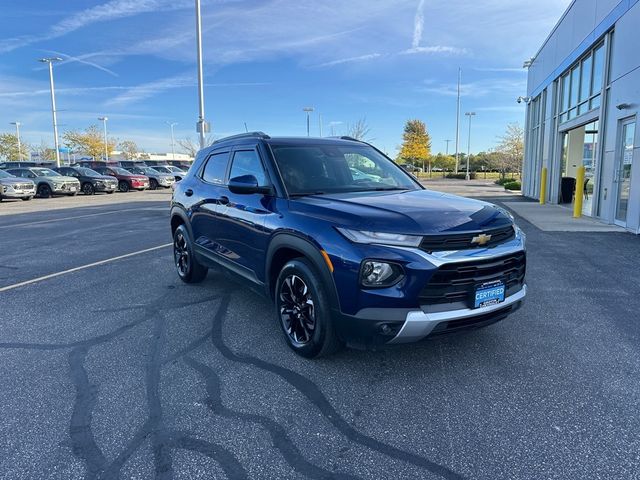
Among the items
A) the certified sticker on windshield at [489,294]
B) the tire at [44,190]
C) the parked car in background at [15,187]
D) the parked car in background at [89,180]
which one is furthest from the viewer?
the parked car in background at [89,180]

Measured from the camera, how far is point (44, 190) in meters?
25.1

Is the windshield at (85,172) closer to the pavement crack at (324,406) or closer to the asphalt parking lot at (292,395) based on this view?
the asphalt parking lot at (292,395)

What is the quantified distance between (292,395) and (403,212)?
1500 mm

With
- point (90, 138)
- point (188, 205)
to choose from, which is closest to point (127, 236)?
point (188, 205)

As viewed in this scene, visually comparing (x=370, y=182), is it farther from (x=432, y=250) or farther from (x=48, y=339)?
(x=48, y=339)

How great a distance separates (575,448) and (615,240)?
28.0 ft

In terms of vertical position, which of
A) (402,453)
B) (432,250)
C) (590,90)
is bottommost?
(402,453)

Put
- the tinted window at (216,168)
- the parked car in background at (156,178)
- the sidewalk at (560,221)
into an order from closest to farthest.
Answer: the tinted window at (216,168), the sidewalk at (560,221), the parked car in background at (156,178)

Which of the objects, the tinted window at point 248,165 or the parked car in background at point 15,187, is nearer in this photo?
the tinted window at point 248,165

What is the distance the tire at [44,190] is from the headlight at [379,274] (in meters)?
26.4

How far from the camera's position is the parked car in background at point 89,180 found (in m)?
27.6

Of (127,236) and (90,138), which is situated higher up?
(90,138)

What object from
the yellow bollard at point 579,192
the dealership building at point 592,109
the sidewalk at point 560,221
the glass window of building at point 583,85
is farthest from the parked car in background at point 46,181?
the glass window of building at point 583,85

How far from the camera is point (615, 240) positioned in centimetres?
966
